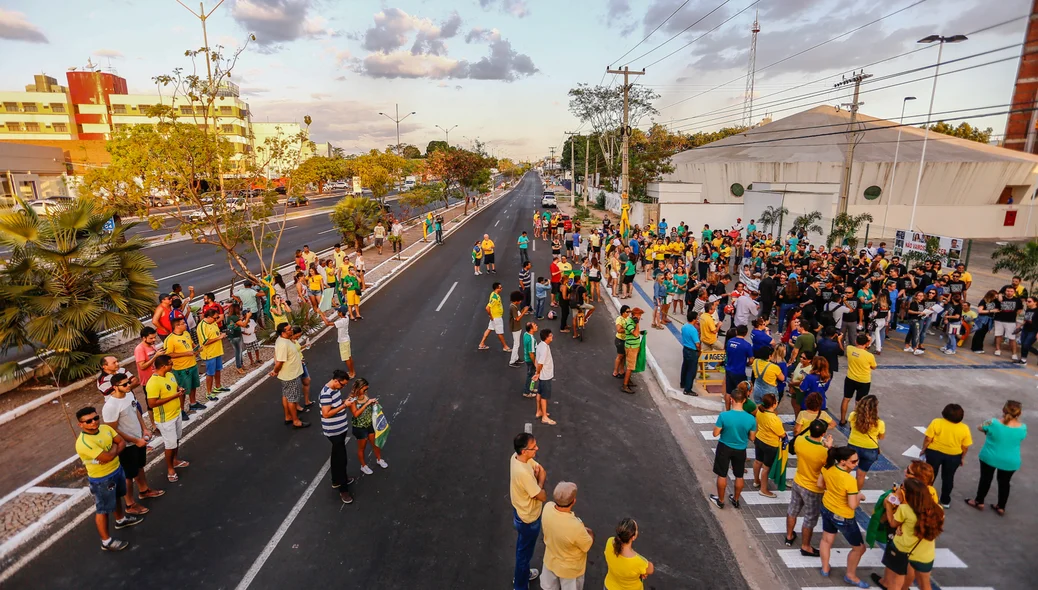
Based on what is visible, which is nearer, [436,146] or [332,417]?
[332,417]

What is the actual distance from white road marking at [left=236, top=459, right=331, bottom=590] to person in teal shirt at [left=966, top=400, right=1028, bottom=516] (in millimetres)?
8708

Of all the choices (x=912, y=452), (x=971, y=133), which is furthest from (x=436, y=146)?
(x=912, y=452)

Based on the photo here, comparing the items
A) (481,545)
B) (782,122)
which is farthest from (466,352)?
(782,122)

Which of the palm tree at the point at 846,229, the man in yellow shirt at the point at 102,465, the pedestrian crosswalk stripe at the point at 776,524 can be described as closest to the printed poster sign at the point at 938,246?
the palm tree at the point at 846,229

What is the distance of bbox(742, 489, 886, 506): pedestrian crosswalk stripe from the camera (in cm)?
677

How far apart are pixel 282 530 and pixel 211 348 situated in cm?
455

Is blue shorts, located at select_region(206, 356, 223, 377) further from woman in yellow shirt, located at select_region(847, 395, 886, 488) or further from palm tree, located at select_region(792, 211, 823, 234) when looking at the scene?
palm tree, located at select_region(792, 211, 823, 234)

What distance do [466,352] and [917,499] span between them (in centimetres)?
929

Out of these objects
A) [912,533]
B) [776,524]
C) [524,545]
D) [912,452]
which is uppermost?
[912,533]

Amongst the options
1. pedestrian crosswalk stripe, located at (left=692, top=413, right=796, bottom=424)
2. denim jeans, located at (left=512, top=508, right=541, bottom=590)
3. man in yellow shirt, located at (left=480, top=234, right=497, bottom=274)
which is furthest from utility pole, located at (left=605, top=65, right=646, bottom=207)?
denim jeans, located at (left=512, top=508, right=541, bottom=590)

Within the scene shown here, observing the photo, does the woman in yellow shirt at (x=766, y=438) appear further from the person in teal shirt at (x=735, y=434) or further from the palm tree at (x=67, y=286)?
the palm tree at (x=67, y=286)

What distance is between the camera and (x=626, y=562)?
412 centimetres

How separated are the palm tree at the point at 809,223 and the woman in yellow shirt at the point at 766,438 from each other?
24.0 m

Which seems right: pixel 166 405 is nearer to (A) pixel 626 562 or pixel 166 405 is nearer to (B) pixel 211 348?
(B) pixel 211 348
